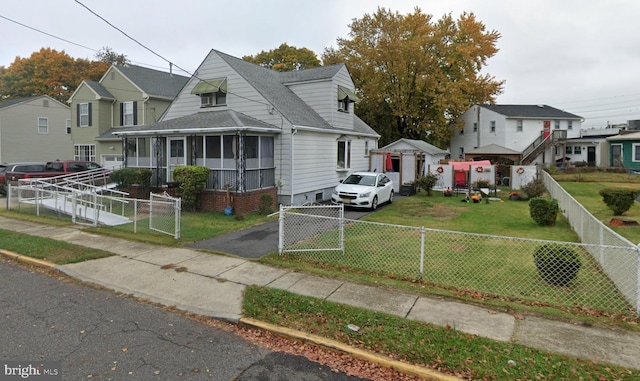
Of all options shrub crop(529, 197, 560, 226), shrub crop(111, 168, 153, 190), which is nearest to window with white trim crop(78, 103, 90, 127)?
shrub crop(111, 168, 153, 190)

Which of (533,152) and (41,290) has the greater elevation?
(533,152)

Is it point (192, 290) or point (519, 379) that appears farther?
point (192, 290)

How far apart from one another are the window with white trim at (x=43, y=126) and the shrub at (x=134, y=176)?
19973 mm

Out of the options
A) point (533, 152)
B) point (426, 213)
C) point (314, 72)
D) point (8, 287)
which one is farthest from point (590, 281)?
point (533, 152)

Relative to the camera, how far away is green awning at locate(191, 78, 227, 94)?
55.5 feet

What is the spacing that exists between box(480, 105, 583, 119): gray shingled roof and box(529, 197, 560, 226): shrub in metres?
29.9

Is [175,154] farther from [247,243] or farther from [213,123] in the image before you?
[247,243]

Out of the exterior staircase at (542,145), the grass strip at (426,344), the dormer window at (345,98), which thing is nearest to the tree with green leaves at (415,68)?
the exterior staircase at (542,145)

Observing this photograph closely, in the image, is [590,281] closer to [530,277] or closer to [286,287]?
[530,277]

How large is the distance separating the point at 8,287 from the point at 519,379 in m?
8.09

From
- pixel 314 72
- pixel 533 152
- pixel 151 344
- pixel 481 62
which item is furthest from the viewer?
pixel 481 62

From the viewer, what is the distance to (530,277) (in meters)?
7.03

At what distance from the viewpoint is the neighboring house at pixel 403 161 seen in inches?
876

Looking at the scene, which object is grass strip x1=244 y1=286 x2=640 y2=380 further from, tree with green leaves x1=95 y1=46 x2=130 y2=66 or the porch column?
tree with green leaves x1=95 y1=46 x2=130 y2=66
